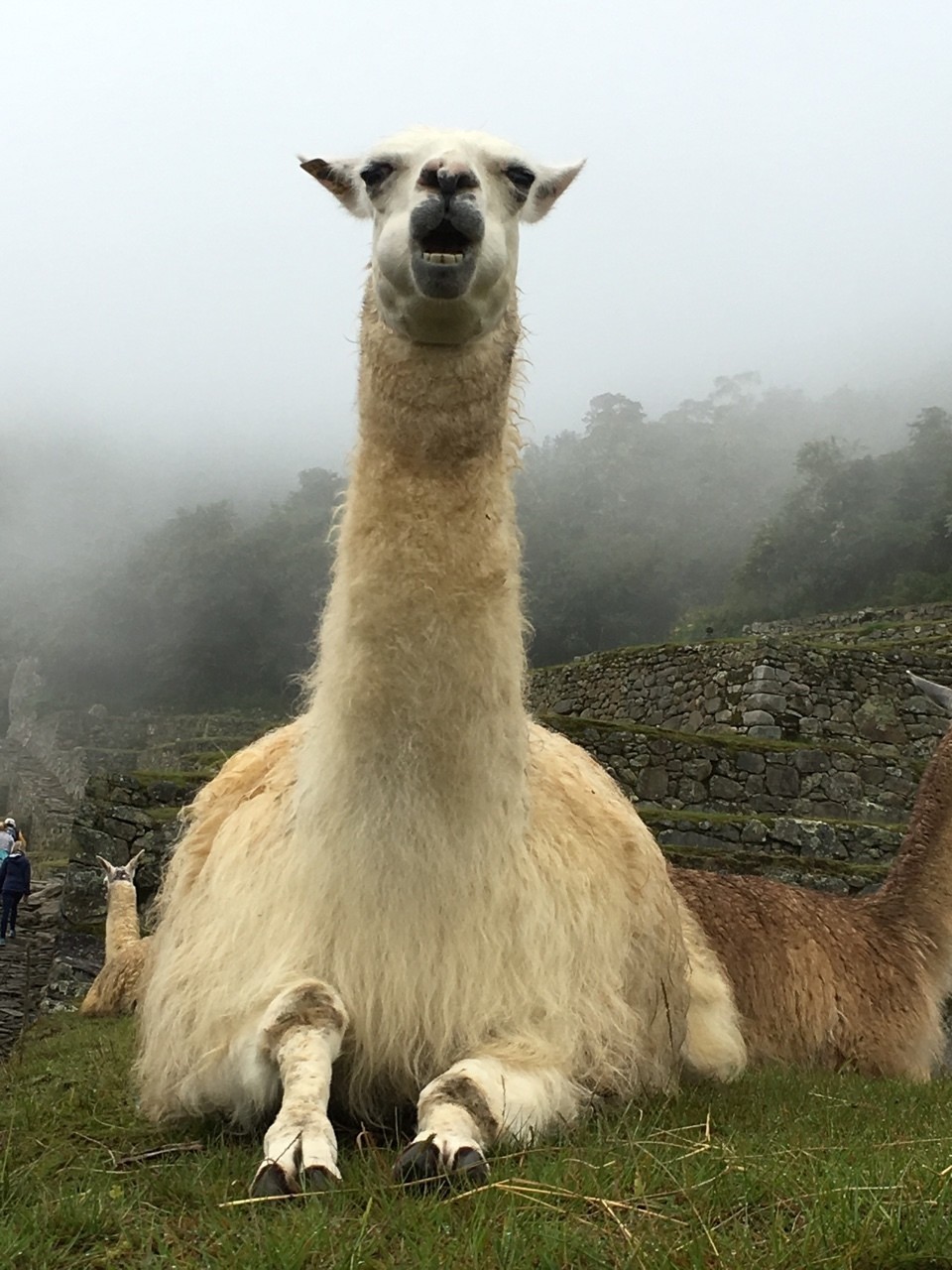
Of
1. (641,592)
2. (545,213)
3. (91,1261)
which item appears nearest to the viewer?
(91,1261)

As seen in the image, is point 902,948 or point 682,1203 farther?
point 902,948

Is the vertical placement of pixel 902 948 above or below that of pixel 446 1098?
below

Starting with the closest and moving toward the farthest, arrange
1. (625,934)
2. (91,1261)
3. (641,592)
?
(91,1261), (625,934), (641,592)

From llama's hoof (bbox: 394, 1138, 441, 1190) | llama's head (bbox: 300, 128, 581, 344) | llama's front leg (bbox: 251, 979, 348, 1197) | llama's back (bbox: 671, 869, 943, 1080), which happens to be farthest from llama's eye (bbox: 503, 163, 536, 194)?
llama's back (bbox: 671, 869, 943, 1080)

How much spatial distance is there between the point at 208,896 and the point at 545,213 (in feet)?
Answer: 6.74

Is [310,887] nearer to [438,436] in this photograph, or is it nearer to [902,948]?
[438,436]

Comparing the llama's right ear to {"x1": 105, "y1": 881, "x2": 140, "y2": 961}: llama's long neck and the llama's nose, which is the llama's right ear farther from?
the llama's nose

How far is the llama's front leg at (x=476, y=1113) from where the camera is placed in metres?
1.68

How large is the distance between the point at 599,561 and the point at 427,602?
32.8m

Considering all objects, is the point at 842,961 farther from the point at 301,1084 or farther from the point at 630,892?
the point at 301,1084

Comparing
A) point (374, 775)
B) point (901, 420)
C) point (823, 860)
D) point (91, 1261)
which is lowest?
point (823, 860)

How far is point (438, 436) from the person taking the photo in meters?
2.36

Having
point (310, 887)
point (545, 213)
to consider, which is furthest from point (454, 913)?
point (545, 213)

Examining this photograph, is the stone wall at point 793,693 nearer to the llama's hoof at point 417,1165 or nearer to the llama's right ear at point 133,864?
the llama's right ear at point 133,864
